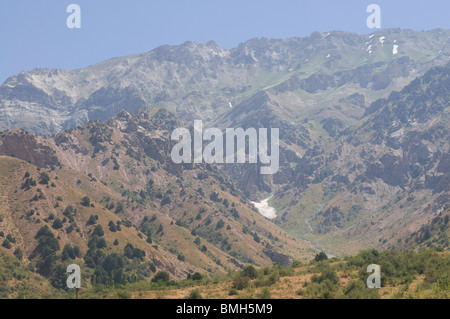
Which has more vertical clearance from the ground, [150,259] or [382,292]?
[382,292]

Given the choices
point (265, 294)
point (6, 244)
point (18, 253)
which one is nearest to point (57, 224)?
point (18, 253)

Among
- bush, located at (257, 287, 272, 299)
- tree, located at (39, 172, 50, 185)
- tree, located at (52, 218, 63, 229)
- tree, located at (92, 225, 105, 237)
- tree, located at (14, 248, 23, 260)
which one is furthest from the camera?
tree, located at (39, 172, 50, 185)

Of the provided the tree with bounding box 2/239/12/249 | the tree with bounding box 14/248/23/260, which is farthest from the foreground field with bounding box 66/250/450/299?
the tree with bounding box 2/239/12/249

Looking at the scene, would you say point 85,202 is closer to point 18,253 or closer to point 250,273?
point 18,253

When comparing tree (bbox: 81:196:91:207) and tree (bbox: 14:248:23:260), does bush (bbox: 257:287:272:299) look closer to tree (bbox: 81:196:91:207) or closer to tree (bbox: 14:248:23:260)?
tree (bbox: 14:248:23:260)

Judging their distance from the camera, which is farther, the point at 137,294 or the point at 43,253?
the point at 43,253

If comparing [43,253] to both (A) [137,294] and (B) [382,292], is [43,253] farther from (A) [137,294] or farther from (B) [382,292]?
(B) [382,292]

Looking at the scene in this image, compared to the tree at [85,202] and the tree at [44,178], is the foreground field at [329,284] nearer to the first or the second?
the tree at [85,202]

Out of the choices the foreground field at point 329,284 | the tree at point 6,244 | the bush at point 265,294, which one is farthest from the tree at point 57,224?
the bush at point 265,294
